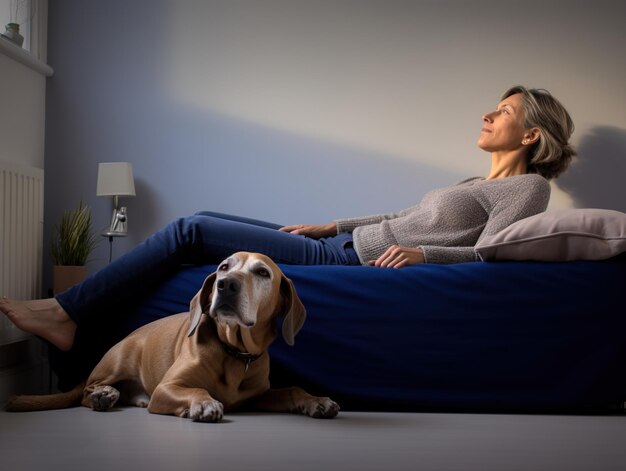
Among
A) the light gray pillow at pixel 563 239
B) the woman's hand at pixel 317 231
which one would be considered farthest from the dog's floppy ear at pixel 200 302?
the woman's hand at pixel 317 231

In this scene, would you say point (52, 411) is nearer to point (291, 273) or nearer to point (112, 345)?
point (112, 345)

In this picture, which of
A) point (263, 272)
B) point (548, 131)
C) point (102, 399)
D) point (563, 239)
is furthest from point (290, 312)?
point (548, 131)

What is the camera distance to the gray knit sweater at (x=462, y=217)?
2.51 m

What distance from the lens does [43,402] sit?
2.05 m

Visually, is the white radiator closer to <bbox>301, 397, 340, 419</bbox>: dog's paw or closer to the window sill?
the window sill

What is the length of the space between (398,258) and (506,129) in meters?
0.90

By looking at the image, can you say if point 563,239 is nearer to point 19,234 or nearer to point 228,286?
point 228,286

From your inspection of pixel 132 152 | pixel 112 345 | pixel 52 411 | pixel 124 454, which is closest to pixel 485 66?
pixel 132 152

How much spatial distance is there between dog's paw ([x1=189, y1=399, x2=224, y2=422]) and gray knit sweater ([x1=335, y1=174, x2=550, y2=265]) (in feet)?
3.01

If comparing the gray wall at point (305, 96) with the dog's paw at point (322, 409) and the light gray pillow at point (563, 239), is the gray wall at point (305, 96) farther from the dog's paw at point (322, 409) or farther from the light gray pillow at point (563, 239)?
the dog's paw at point (322, 409)

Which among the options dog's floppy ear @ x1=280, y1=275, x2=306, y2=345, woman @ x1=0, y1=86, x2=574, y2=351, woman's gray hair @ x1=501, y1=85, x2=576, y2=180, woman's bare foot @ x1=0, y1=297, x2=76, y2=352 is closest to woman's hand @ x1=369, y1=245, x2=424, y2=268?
woman @ x1=0, y1=86, x2=574, y2=351

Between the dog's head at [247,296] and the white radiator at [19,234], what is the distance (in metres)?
0.95

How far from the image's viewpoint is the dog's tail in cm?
202

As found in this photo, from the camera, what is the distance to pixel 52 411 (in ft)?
6.63
